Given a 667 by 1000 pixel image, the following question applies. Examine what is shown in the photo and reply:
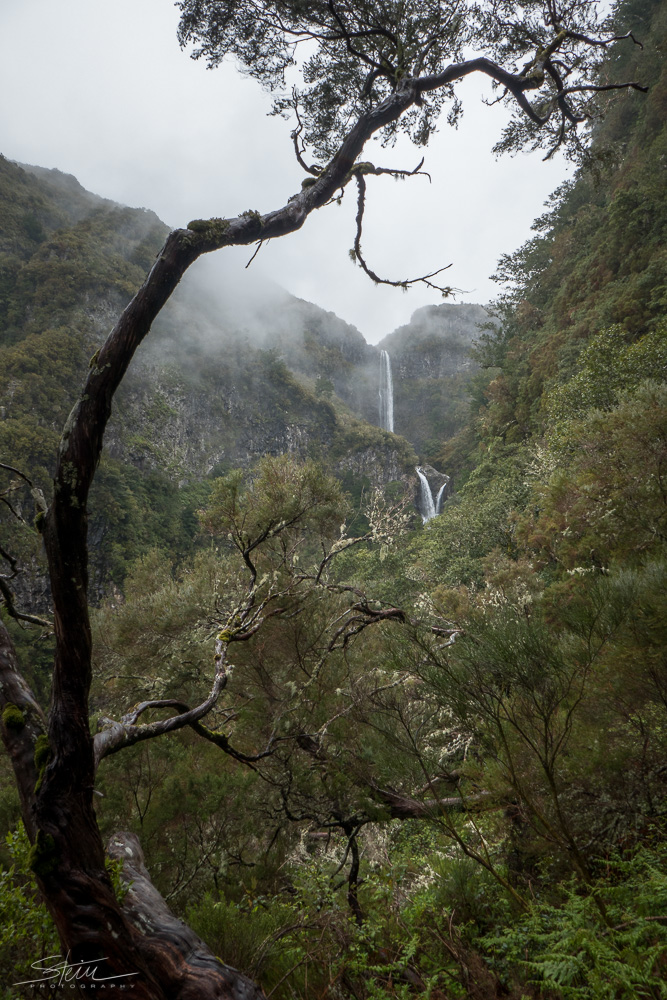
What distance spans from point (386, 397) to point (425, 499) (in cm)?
4364

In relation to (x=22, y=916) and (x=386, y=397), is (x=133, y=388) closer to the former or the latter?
(x=22, y=916)

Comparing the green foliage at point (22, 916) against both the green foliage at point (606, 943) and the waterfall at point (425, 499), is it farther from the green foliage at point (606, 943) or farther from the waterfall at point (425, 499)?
the waterfall at point (425, 499)

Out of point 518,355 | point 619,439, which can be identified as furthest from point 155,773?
point 518,355

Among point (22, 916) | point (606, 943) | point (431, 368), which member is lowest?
point (606, 943)

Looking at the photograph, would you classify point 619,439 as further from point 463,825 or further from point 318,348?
point 318,348

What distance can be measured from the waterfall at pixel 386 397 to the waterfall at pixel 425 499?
27.6m

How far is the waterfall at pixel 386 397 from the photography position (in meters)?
77.1

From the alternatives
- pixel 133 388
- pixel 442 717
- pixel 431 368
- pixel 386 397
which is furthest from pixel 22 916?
pixel 431 368

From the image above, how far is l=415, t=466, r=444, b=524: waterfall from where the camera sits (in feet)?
135

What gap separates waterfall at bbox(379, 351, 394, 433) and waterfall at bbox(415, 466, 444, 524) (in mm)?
27641

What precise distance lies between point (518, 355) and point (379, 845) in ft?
72.2

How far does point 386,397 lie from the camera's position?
83000 mm

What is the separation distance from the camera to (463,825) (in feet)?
12.9

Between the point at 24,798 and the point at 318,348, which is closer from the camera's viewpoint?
the point at 24,798
